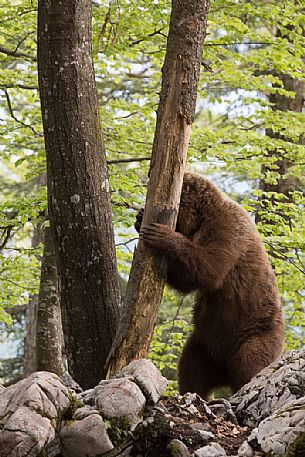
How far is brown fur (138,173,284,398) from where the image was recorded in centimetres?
523

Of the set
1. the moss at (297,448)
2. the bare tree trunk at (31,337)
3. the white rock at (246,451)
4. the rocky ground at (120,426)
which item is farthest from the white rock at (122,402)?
the bare tree trunk at (31,337)

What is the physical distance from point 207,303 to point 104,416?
2717mm

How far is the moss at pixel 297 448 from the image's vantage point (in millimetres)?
2879

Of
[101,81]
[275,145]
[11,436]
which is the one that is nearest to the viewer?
[11,436]

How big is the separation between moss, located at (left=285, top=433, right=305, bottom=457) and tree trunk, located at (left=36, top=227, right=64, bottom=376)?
5.61m

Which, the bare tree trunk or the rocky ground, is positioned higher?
the rocky ground

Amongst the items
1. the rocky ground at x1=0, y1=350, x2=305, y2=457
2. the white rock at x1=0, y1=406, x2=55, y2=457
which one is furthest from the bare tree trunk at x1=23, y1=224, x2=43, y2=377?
the white rock at x1=0, y1=406, x2=55, y2=457

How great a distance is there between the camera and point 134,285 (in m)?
4.23

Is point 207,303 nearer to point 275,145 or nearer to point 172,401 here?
point 172,401

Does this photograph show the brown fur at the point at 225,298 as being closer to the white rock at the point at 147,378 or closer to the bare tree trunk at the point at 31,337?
the white rock at the point at 147,378

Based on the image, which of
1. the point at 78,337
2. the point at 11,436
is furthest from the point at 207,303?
the point at 11,436

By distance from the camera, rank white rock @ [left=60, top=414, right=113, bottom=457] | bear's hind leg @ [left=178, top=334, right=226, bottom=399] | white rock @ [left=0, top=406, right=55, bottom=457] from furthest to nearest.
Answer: bear's hind leg @ [left=178, top=334, right=226, bottom=399] < white rock @ [left=60, top=414, right=113, bottom=457] < white rock @ [left=0, top=406, right=55, bottom=457]

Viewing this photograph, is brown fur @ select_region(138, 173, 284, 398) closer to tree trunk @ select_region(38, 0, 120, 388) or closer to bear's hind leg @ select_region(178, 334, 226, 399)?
bear's hind leg @ select_region(178, 334, 226, 399)

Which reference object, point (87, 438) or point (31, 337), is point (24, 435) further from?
point (31, 337)
